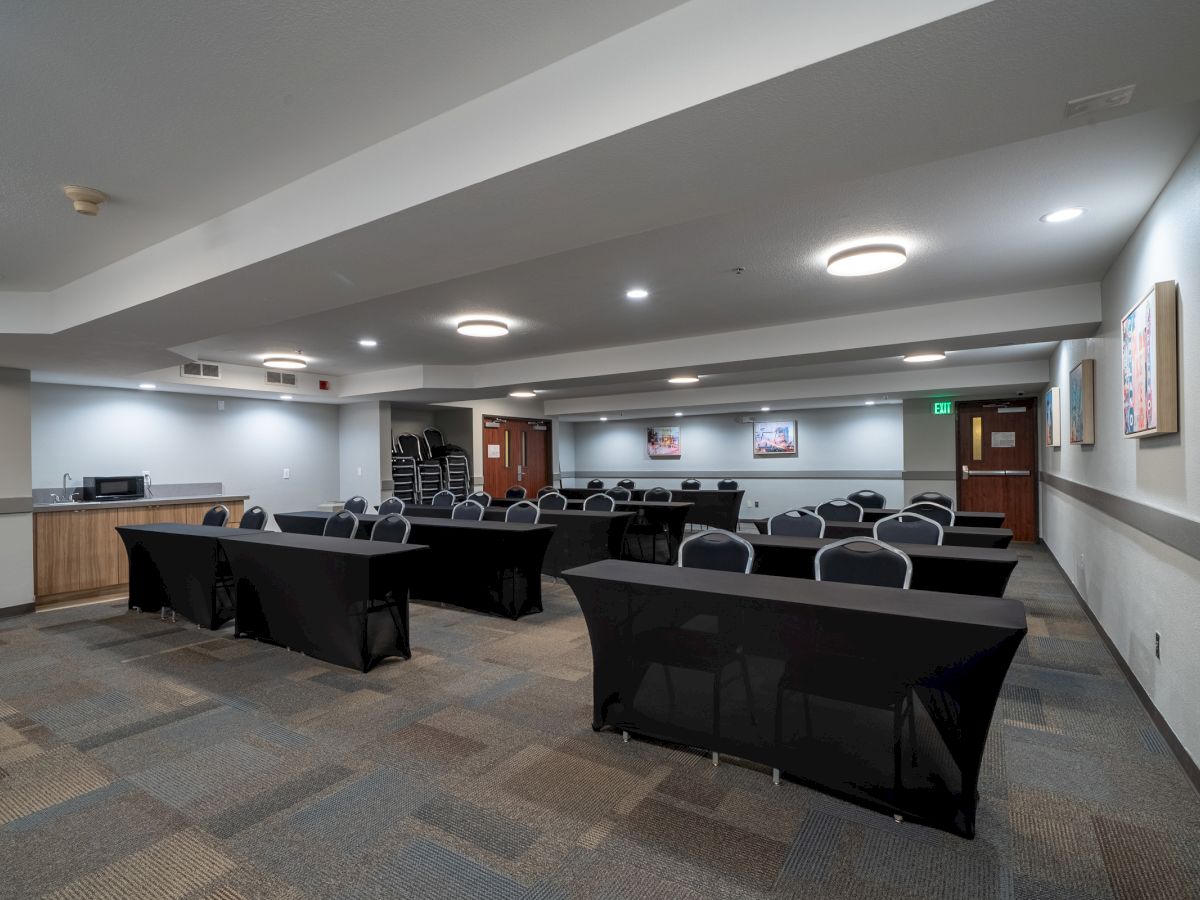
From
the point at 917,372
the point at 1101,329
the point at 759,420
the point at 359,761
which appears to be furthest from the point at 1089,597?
the point at 759,420

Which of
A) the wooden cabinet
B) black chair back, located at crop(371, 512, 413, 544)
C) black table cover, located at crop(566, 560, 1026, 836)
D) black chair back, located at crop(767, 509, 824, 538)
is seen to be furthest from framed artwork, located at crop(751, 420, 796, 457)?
black table cover, located at crop(566, 560, 1026, 836)

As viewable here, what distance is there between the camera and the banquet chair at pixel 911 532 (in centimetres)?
455

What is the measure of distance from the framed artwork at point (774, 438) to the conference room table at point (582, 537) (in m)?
6.81

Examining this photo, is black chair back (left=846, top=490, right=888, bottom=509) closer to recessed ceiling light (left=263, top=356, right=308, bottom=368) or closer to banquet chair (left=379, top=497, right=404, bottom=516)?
banquet chair (left=379, top=497, right=404, bottom=516)

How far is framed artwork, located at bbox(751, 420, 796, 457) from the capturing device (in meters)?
12.9

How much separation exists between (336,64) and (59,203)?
2073mm

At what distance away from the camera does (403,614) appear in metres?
4.36

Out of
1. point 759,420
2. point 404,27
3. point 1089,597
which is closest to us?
point 404,27

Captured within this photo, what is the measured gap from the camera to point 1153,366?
2.92 metres

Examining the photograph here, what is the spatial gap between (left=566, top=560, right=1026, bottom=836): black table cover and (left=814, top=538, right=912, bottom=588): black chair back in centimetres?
59

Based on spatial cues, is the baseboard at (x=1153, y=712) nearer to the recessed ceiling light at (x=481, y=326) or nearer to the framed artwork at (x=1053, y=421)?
the framed artwork at (x=1053, y=421)

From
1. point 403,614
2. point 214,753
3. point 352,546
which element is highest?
point 352,546

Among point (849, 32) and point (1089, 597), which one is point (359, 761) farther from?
point (1089, 597)

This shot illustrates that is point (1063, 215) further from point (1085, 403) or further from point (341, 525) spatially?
point (341, 525)
